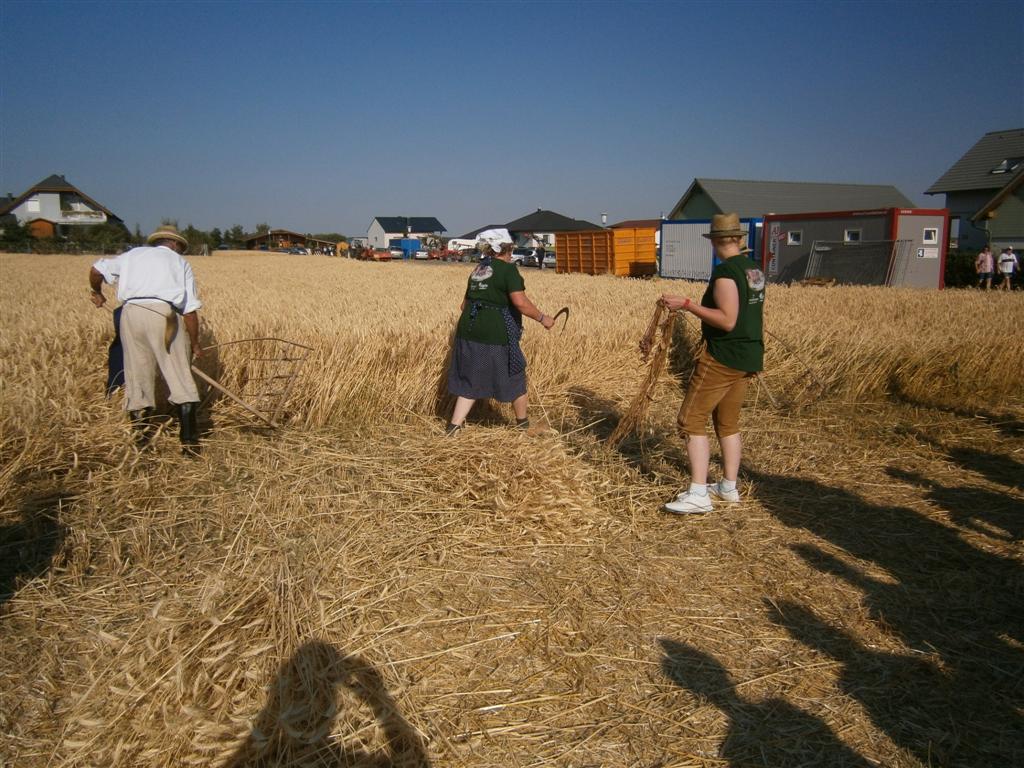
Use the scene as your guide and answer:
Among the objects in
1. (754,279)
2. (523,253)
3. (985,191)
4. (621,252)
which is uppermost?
(985,191)

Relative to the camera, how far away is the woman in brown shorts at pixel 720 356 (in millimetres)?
4242

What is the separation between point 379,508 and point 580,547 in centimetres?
115

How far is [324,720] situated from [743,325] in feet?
10.2

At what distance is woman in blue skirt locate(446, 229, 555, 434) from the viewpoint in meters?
5.50

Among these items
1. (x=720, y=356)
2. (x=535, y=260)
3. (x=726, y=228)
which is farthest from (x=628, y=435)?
(x=535, y=260)

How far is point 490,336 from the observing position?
18.1ft

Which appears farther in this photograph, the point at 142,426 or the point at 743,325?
the point at 142,426

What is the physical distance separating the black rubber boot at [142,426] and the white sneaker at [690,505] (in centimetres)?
339

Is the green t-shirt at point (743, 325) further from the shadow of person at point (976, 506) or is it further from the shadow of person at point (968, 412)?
the shadow of person at point (968, 412)

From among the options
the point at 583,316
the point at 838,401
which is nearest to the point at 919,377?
the point at 838,401

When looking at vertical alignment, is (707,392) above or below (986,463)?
above

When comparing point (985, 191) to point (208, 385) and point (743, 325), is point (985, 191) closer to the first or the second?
point (743, 325)

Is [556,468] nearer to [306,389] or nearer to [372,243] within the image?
[306,389]

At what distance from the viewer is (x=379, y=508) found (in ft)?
13.3
